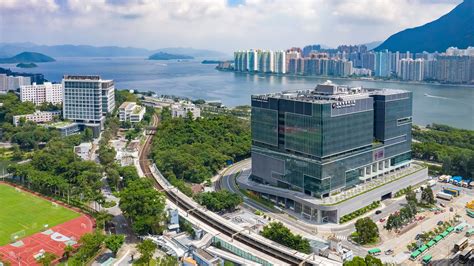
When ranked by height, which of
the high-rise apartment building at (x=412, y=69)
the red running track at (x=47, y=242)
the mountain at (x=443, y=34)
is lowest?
the red running track at (x=47, y=242)

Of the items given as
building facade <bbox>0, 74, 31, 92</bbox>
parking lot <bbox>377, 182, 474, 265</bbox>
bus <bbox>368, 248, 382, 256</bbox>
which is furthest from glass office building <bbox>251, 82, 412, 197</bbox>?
building facade <bbox>0, 74, 31, 92</bbox>

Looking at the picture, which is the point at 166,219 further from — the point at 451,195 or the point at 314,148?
the point at 451,195

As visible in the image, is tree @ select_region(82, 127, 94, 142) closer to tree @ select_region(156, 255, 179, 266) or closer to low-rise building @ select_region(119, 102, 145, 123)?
low-rise building @ select_region(119, 102, 145, 123)

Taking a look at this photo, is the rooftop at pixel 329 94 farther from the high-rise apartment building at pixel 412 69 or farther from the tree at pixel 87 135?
the high-rise apartment building at pixel 412 69

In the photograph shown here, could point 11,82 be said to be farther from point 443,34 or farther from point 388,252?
point 443,34

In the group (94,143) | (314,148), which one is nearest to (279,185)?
(314,148)

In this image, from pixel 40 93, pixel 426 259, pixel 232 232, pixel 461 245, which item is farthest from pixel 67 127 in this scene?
pixel 461 245

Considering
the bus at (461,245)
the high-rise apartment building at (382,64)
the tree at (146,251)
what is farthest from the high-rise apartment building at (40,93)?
the high-rise apartment building at (382,64)
